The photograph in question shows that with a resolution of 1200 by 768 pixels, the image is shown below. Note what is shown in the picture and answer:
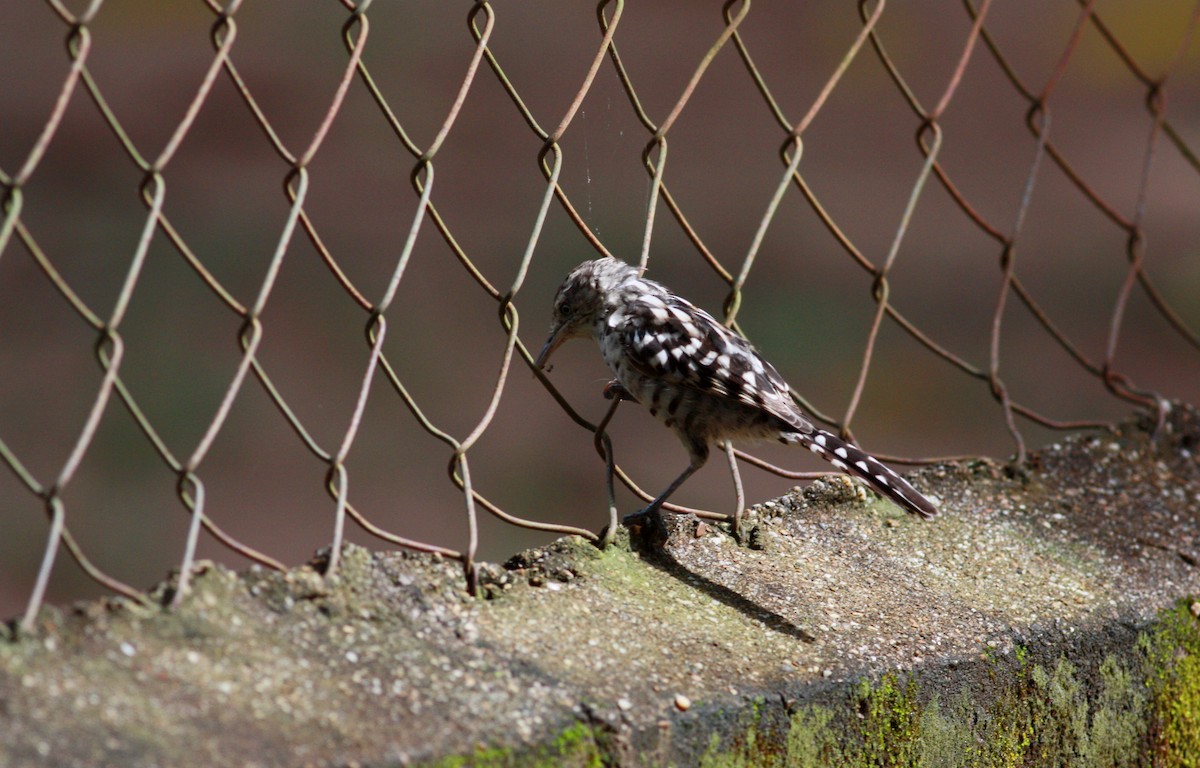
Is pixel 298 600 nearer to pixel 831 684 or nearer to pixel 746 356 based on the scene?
pixel 831 684

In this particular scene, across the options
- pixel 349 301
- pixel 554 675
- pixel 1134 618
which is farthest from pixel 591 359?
pixel 554 675

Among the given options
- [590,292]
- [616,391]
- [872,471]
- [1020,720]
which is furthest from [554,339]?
[1020,720]

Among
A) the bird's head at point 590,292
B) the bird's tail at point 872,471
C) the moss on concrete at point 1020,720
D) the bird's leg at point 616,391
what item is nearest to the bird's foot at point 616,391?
the bird's leg at point 616,391

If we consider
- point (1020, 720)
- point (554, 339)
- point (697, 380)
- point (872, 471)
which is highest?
point (554, 339)

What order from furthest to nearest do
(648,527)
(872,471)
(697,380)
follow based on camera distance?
1. (697,380)
2. (872,471)
3. (648,527)

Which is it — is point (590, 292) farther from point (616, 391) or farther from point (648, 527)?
point (648, 527)

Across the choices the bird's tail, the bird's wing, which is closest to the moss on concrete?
the bird's tail

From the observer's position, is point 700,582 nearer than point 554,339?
Yes

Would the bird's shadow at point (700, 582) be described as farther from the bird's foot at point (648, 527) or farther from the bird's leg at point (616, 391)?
the bird's leg at point (616, 391)
